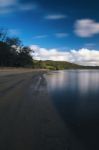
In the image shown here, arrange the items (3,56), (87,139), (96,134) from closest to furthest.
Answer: (87,139)
(96,134)
(3,56)

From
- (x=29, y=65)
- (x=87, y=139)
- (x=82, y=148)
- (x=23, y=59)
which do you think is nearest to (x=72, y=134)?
(x=87, y=139)

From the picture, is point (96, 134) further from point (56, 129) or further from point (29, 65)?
point (29, 65)

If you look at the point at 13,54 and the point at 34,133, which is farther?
the point at 13,54

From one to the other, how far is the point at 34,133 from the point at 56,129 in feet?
3.34

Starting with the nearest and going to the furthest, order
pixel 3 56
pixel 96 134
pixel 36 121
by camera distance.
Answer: pixel 96 134 → pixel 36 121 → pixel 3 56

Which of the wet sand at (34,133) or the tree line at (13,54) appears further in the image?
the tree line at (13,54)

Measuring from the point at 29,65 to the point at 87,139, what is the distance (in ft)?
512

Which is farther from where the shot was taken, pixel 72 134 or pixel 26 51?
pixel 26 51

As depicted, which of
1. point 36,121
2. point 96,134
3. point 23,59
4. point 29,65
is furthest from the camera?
point 29,65

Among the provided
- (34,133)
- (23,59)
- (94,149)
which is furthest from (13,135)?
(23,59)

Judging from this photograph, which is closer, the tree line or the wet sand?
the wet sand

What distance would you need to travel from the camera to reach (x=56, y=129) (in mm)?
9688

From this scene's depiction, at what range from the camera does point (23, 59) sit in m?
147

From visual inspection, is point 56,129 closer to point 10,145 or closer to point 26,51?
point 10,145
